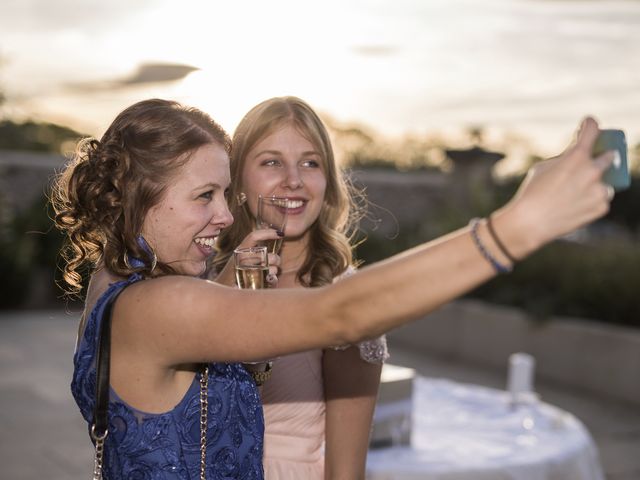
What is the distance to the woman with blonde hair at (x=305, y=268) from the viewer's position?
2.39m

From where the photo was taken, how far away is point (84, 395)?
178 cm

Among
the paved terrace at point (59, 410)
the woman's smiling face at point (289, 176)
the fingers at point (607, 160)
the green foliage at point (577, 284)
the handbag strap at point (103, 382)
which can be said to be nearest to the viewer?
the fingers at point (607, 160)

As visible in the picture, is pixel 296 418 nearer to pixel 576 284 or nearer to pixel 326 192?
pixel 326 192

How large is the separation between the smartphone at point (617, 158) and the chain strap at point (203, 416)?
38.1 inches

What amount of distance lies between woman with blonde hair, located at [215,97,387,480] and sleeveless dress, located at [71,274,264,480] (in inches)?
22.3

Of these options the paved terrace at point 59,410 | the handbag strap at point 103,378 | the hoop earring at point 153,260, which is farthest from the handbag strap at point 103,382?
the paved terrace at point 59,410

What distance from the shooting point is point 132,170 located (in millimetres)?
1825

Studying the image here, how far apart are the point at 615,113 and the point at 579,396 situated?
3461mm

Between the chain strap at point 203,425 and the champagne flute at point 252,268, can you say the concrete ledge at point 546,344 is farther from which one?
the chain strap at point 203,425

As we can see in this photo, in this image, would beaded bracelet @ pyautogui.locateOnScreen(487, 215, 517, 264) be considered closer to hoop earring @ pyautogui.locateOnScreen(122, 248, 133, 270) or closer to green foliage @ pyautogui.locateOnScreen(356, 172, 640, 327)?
hoop earring @ pyautogui.locateOnScreen(122, 248, 133, 270)

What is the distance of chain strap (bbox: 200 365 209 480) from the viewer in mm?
1767

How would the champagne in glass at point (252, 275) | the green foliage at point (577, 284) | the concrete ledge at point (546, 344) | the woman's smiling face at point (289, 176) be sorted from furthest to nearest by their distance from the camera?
the green foliage at point (577, 284), the concrete ledge at point (546, 344), the woman's smiling face at point (289, 176), the champagne in glass at point (252, 275)

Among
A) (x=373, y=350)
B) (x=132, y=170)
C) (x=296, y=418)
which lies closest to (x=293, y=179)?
(x=373, y=350)

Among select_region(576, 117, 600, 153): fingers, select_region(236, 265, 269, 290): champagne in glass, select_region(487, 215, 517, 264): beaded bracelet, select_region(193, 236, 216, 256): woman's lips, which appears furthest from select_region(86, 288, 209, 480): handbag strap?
select_region(576, 117, 600, 153): fingers
